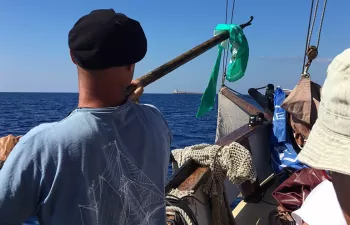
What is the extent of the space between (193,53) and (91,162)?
1.28 m

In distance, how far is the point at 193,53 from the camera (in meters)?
2.33

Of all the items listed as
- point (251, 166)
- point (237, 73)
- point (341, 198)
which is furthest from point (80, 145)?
point (237, 73)

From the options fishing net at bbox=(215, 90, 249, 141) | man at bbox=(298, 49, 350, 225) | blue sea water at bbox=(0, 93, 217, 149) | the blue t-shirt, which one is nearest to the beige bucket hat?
man at bbox=(298, 49, 350, 225)

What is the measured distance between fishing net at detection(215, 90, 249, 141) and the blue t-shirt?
3964 millimetres

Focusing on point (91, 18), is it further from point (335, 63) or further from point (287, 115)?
point (287, 115)

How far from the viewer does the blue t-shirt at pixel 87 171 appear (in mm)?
1126

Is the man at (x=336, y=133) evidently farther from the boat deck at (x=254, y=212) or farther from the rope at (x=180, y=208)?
the boat deck at (x=254, y=212)

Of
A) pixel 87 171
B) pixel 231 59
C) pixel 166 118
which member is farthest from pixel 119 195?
pixel 166 118

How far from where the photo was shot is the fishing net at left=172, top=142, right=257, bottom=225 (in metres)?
2.86

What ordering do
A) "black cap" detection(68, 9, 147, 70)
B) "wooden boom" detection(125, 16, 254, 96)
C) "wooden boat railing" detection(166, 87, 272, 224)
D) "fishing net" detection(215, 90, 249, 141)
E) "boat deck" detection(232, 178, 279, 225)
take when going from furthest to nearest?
"fishing net" detection(215, 90, 249, 141), "boat deck" detection(232, 178, 279, 225), "wooden boat railing" detection(166, 87, 272, 224), "wooden boom" detection(125, 16, 254, 96), "black cap" detection(68, 9, 147, 70)

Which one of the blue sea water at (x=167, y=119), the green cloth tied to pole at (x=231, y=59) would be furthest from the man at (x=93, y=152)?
the green cloth tied to pole at (x=231, y=59)

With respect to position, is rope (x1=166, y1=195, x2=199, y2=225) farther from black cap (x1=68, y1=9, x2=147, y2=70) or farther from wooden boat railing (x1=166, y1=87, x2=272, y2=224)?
black cap (x1=68, y1=9, x2=147, y2=70)

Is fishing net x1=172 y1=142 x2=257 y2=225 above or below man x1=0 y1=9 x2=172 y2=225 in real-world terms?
below

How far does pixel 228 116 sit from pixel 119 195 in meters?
4.29
